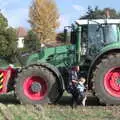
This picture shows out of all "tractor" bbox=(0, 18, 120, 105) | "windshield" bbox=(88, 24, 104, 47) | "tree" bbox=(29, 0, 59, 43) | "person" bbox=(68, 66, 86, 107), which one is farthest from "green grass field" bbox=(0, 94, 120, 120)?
"tree" bbox=(29, 0, 59, 43)

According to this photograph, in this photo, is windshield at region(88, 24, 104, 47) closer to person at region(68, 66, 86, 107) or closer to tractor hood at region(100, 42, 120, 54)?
tractor hood at region(100, 42, 120, 54)

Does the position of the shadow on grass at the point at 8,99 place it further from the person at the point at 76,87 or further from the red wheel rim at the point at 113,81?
the red wheel rim at the point at 113,81

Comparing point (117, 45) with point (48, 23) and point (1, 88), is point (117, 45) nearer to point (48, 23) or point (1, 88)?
point (1, 88)

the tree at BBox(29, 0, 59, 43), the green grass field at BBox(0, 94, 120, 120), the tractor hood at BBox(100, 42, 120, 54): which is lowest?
the green grass field at BBox(0, 94, 120, 120)

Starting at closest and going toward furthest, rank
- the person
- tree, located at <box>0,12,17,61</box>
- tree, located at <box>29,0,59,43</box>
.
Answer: the person, tree, located at <box>0,12,17,61</box>, tree, located at <box>29,0,59,43</box>

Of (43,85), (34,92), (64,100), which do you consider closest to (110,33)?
(43,85)

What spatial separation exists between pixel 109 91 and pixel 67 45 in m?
2.20

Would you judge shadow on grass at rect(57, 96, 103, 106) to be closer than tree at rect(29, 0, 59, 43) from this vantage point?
Yes

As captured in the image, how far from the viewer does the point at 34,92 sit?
48.7ft

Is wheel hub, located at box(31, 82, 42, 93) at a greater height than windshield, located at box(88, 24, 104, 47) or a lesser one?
lesser

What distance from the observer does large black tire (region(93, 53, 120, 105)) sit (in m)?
14.0

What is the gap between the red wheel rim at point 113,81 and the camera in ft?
46.5

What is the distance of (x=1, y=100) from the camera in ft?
54.4

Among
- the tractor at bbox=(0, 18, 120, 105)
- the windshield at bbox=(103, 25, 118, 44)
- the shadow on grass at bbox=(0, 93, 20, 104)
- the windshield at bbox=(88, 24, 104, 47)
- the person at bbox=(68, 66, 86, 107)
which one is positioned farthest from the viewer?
the shadow on grass at bbox=(0, 93, 20, 104)
